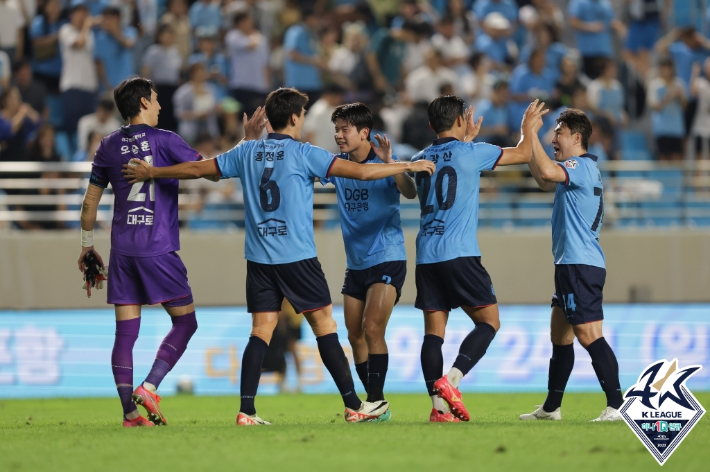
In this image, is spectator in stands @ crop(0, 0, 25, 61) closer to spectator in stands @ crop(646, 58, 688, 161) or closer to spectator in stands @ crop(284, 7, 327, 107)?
spectator in stands @ crop(284, 7, 327, 107)

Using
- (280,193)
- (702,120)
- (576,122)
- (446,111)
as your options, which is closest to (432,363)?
(280,193)

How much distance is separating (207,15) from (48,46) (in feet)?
8.93

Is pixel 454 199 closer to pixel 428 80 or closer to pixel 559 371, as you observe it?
pixel 559 371

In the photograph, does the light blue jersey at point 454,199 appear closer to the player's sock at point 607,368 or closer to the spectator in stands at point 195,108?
the player's sock at point 607,368

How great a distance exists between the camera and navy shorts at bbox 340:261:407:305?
732cm

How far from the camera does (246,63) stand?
15.2m

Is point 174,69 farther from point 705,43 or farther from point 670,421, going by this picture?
point 670,421

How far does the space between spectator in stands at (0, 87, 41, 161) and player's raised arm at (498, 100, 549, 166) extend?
913cm

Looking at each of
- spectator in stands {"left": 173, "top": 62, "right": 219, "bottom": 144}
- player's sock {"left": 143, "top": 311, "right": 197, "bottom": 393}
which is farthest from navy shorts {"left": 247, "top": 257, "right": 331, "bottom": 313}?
spectator in stands {"left": 173, "top": 62, "right": 219, "bottom": 144}

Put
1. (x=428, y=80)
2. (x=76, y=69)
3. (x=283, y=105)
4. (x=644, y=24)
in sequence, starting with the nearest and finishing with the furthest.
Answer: (x=283, y=105) < (x=76, y=69) < (x=428, y=80) < (x=644, y=24)

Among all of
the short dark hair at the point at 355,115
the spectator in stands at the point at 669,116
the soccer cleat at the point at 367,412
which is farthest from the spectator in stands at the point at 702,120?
the soccer cleat at the point at 367,412

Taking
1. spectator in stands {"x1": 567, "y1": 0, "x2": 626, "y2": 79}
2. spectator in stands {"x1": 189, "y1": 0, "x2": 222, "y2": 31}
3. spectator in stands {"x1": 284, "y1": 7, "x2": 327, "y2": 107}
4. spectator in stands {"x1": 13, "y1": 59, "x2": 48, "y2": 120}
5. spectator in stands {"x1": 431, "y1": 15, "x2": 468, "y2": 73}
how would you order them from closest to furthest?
spectator in stands {"x1": 13, "y1": 59, "x2": 48, "y2": 120} → spectator in stands {"x1": 284, "y1": 7, "x2": 327, "y2": 107} → spectator in stands {"x1": 189, "y1": 0, "x2": 222, "y2": 31} → spectator in stands {"x1": 431, "y1": 15, "x2": 468, "y2": 73} → spectator in stands {"x1": 567, "y1": 0, "x2": 626, "y2": 79}

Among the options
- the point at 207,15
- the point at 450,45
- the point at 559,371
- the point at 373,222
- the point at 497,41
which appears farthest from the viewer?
the point at 497,41

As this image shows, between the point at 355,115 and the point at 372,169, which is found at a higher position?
the point at 355,115
